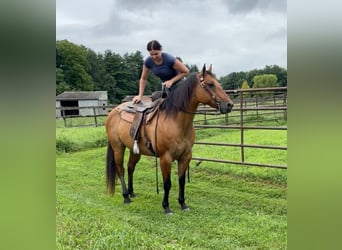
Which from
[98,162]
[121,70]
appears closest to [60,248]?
[98,162]

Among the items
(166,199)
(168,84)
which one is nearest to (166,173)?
(166,199)

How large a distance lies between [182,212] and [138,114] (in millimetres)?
938

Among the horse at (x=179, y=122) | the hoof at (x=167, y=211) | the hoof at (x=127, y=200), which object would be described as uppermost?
the horse at (x=179, y=122)

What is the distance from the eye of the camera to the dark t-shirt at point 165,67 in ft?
8.20

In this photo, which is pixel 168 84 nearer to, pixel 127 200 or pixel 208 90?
pixel 208 90

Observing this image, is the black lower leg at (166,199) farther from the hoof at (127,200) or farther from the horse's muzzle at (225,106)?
the horse's muzzle at (225,106)

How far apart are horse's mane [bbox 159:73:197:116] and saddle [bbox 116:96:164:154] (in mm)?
132

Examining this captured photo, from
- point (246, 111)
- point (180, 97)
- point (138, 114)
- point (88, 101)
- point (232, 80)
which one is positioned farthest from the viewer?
point (88, 101)

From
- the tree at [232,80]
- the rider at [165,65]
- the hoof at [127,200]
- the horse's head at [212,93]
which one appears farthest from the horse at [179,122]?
the tree at [232,80]

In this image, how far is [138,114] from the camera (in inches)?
106

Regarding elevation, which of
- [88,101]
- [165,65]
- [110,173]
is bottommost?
[110,173]

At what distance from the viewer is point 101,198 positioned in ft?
9.48
